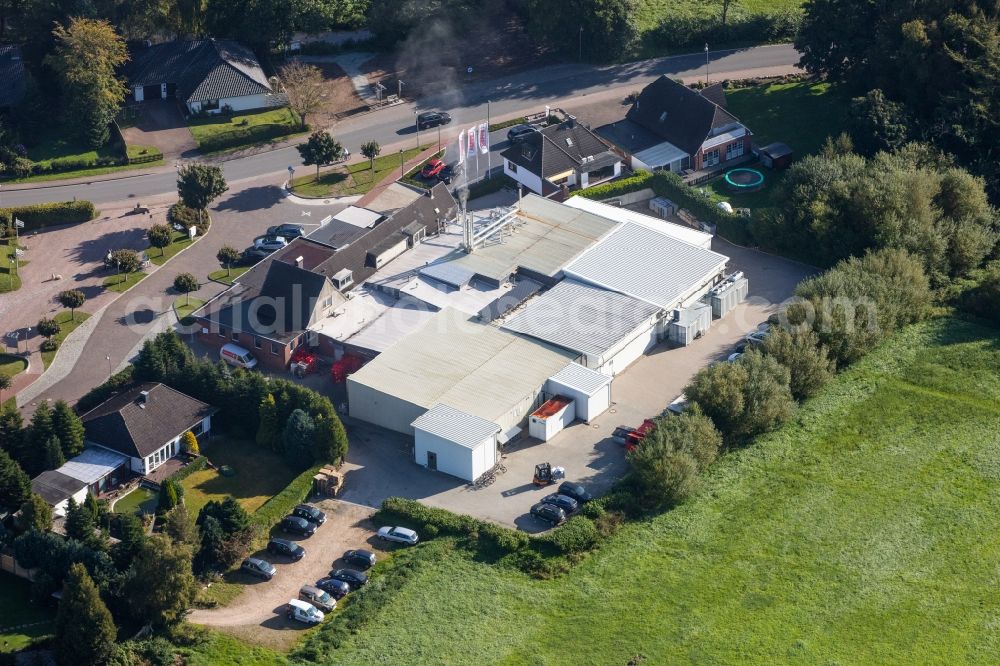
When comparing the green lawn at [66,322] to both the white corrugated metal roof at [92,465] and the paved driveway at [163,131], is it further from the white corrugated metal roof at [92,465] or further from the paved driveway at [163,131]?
the paved driveway at [163,131]

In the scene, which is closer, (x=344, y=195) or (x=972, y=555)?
(x=972, y=555)

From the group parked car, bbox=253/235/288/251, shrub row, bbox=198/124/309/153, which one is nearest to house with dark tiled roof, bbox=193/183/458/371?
parked car, bbox=253/235/288/251

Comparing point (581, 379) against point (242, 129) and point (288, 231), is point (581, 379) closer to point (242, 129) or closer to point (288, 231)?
point (288, 231)

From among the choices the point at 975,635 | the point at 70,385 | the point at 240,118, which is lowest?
the point at 975,635

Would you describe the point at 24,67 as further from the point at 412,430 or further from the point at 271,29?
the point at 412,430

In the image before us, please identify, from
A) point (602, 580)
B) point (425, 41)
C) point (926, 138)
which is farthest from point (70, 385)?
point (926, 138)

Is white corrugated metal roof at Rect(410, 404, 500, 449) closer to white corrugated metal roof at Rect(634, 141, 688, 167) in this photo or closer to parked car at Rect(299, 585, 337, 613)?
parked car at Rect(299, 585, 337, 613)

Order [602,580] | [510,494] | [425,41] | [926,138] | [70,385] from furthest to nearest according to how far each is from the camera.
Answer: [425,41] < [926,138] < [70,385] < [510,494] < [602,580]
